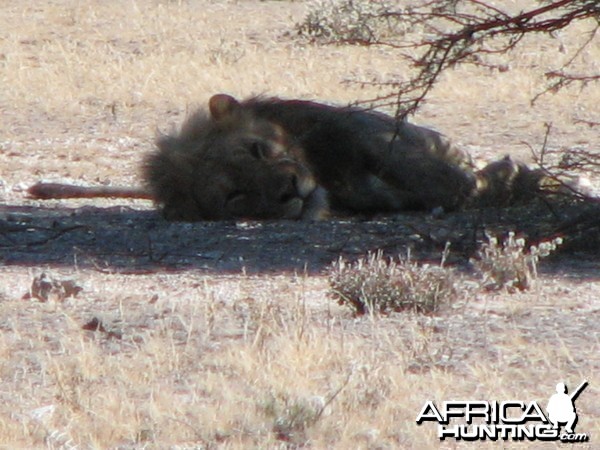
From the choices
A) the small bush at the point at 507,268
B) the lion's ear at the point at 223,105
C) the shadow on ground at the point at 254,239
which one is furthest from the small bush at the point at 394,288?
the lion's ear at the point at 223,105

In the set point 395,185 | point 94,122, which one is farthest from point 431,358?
point 94,122

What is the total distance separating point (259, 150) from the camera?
9.22m

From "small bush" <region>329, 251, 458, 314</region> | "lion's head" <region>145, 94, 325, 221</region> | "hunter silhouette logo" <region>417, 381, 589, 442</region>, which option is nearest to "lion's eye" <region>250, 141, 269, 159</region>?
"lion's head" <region>145, 94, 325, 221</region>

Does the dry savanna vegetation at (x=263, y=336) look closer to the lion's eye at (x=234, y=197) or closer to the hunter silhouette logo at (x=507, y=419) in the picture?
the hunter silhouette logo at (x=507, y=419)

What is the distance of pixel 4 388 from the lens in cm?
534

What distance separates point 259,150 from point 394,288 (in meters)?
2.88

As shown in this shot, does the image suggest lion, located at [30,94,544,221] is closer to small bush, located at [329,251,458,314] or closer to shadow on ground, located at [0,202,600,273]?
shadow on ground, located at [0,202,600,273]

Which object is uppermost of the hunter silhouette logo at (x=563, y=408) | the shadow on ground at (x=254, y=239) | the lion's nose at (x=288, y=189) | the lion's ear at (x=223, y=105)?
the lion's ear at (x=223, y=105)

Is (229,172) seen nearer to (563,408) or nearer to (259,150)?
(259,150)

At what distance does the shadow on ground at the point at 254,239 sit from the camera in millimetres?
8086

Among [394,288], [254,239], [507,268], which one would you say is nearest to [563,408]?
[394,288]

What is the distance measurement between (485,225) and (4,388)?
13.6 ft

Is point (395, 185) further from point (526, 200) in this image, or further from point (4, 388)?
point (4, 388)

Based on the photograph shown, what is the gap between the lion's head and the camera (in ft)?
29.9
